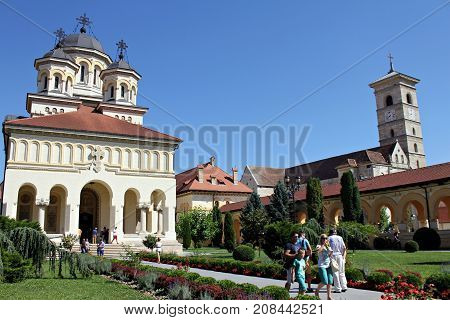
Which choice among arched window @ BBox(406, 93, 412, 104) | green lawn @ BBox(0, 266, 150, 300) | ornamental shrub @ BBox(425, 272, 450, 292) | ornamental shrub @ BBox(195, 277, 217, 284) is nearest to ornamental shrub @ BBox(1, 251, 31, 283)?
green lawn @ BBox(0, 266, 150, 300)

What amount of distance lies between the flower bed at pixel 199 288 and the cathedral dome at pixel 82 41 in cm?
3796

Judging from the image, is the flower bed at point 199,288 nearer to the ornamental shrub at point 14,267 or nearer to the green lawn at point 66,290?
the green lawn at point 66,290

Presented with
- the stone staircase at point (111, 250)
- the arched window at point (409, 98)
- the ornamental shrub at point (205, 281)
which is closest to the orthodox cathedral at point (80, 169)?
the stone staircase at point (111, 250)

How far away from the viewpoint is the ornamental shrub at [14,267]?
12.4 m

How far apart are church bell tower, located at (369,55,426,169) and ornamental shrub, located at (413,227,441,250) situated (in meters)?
46.9

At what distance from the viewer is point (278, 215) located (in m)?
36.3

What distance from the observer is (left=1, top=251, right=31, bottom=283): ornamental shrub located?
12.4 metres

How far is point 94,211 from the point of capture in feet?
118

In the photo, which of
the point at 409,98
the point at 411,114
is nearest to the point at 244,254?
the point at 411,114

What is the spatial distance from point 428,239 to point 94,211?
87.4 ft

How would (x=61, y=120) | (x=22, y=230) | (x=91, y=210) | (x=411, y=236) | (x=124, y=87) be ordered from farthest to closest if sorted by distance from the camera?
(x=124, y=87) → (x=91, y=210) → (x=61, y=120) → (x=411, y=236) → (x=22, y=230)
